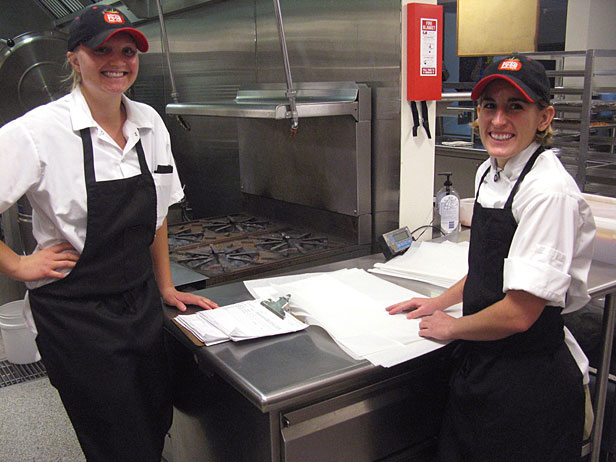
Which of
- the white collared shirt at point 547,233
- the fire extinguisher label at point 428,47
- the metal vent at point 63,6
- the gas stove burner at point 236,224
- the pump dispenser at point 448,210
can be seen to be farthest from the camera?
the metal vent at point 63,6

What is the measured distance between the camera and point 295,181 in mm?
2816

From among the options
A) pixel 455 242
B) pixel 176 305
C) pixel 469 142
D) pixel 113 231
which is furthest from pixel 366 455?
pixel 469 142

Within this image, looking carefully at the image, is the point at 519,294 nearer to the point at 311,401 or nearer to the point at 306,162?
the point at 311,401

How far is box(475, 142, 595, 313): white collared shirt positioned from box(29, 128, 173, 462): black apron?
0.98 meters

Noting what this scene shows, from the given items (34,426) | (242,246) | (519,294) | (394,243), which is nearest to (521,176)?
(519,294)

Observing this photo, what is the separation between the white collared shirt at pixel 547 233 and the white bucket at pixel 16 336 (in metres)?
2.91

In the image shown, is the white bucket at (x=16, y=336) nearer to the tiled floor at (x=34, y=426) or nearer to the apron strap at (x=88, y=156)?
the tiled floor at (x=34, y=426)

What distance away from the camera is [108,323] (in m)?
1.53

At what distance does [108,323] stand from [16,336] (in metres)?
2.20

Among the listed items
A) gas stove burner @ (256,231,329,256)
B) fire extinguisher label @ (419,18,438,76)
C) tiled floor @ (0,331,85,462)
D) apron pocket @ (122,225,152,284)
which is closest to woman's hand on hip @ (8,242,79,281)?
apron pocket @ (122,225,152,284)

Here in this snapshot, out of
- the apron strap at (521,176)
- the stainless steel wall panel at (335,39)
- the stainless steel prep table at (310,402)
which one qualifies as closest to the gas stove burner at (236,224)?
the stainless steel wall panel at (335,39)

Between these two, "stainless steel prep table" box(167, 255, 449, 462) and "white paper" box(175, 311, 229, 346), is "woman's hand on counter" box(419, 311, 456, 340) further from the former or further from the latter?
"white paper" box(175, 311, 229, 346)

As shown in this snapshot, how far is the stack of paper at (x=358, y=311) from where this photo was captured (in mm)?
1448

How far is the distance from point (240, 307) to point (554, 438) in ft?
3.08
